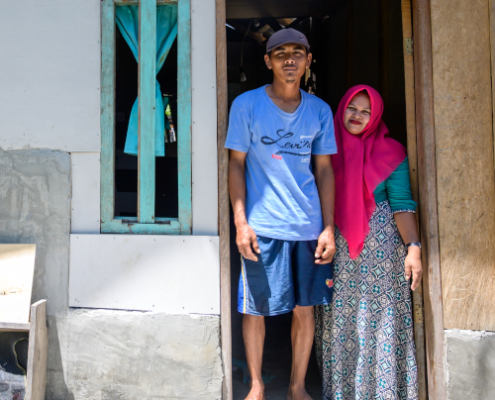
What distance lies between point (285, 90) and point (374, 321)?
4.44 feet

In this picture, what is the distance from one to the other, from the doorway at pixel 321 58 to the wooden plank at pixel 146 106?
3.56ft

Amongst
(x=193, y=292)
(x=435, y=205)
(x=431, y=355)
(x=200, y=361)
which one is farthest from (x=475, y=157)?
(x=200, y=361)

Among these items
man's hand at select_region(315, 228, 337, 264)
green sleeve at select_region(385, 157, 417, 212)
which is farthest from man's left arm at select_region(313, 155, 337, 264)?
green sleeve at select_region(385, 157, 417, 212)

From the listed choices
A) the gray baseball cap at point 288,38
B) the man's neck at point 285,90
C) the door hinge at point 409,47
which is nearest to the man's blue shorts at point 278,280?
the man's neck at point 285,90

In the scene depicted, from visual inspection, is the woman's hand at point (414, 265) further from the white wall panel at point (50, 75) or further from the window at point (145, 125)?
the white wall panel at point (50, 75)

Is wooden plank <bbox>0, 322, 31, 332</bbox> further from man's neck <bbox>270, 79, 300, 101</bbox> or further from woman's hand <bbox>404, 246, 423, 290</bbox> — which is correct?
woman's hand <bbox>404, 246, 423, 290</bbox>

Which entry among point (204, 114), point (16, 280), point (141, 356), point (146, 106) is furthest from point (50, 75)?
point (141, 356)


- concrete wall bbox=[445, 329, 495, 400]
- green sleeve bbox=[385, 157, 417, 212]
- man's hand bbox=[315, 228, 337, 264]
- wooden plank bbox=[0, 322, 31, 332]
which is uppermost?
green sleeve bbox=[385, 157, 417, 212]

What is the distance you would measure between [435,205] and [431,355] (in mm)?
823

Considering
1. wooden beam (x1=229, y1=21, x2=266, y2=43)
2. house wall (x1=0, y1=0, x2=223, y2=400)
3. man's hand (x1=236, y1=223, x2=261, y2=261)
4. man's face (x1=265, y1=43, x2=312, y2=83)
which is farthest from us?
wooden beam (x1=229, y1=21, x2=266, y2=43)

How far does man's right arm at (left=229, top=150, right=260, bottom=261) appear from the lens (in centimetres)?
205

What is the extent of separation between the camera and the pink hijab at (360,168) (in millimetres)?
2182

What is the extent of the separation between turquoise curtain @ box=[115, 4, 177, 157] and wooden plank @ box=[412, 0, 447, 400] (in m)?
1.41

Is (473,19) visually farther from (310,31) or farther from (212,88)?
(310,31)
